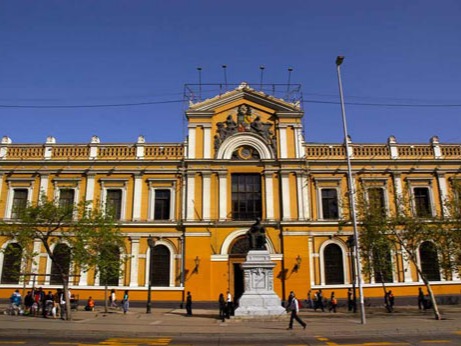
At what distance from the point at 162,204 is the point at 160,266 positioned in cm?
490

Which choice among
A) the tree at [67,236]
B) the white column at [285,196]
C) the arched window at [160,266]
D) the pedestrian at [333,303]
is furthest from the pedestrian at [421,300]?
the tree at [67,236]

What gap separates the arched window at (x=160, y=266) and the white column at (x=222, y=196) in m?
5.08

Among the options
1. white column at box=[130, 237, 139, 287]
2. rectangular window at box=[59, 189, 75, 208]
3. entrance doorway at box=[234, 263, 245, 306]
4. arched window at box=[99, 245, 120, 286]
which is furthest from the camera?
rectangular window at box=[59, 189, 75, 208]

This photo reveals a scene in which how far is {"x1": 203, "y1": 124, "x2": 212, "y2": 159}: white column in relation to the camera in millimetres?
34031

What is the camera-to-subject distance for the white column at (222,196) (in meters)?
32.9

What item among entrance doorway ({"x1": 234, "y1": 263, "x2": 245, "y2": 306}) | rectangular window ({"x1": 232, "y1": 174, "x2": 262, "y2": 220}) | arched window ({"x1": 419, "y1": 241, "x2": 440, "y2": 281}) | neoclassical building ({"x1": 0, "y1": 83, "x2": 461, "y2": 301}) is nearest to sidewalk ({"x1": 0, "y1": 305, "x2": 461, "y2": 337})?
entrance doorway ({"x1": 234, "y1": 263, "x2": 245, "y2": 306})

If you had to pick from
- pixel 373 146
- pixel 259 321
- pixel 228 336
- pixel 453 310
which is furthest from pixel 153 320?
pixel 373 146

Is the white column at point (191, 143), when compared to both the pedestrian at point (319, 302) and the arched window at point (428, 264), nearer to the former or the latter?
the pedestrian at point (319, 302)

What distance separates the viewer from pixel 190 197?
33.2 m

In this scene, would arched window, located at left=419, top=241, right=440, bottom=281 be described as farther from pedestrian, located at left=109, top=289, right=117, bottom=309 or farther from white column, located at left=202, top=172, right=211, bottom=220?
pedestrian, located at left=109, top=289, right=117, bottom=309

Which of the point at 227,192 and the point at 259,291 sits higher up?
the point at 227,192

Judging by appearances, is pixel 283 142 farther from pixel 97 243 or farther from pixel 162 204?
pixel 97 243

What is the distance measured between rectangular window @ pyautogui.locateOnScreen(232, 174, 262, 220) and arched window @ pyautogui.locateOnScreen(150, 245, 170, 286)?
20.1ft

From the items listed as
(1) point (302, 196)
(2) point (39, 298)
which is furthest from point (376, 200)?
(2) point (39, 298)
